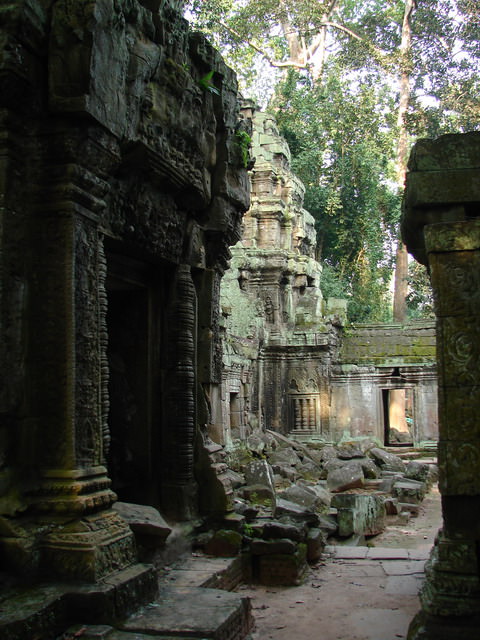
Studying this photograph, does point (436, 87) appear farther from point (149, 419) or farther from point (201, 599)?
point (201, 599)

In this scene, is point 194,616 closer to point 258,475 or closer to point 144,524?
point 144,524

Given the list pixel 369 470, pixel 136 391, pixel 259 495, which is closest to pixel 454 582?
pixel 136 391

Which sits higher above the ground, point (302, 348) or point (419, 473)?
point (302, 348)

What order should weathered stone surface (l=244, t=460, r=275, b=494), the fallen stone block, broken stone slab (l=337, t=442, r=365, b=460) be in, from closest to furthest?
the fallen stone block → weathered stone surface (l=244, t=460, r=275, b=494) → broken stone slab (l=337, t=442, r=365, b=460)

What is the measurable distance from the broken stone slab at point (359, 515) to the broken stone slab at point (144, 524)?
159 inches

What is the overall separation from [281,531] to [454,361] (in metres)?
3.60

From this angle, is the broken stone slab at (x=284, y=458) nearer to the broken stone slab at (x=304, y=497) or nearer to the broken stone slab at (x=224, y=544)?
the broken stone slab at (x=304, y=497)

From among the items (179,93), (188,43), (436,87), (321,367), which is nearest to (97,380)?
(179,93)

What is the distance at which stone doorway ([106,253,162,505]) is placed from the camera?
22.1 ft

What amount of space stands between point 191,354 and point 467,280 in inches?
136

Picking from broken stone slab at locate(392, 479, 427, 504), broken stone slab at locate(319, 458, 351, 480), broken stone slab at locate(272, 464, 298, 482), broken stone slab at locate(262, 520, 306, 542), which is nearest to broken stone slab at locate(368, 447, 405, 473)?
broken stone slab at locate(319, 458, 351, 480)

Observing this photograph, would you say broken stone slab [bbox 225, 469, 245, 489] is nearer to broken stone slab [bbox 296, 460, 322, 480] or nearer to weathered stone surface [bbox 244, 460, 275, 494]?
weathered stone surface [bbox 244, 460, 275, 494]

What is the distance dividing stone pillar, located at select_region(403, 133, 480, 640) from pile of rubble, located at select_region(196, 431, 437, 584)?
274 cm

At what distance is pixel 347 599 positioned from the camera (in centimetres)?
609
